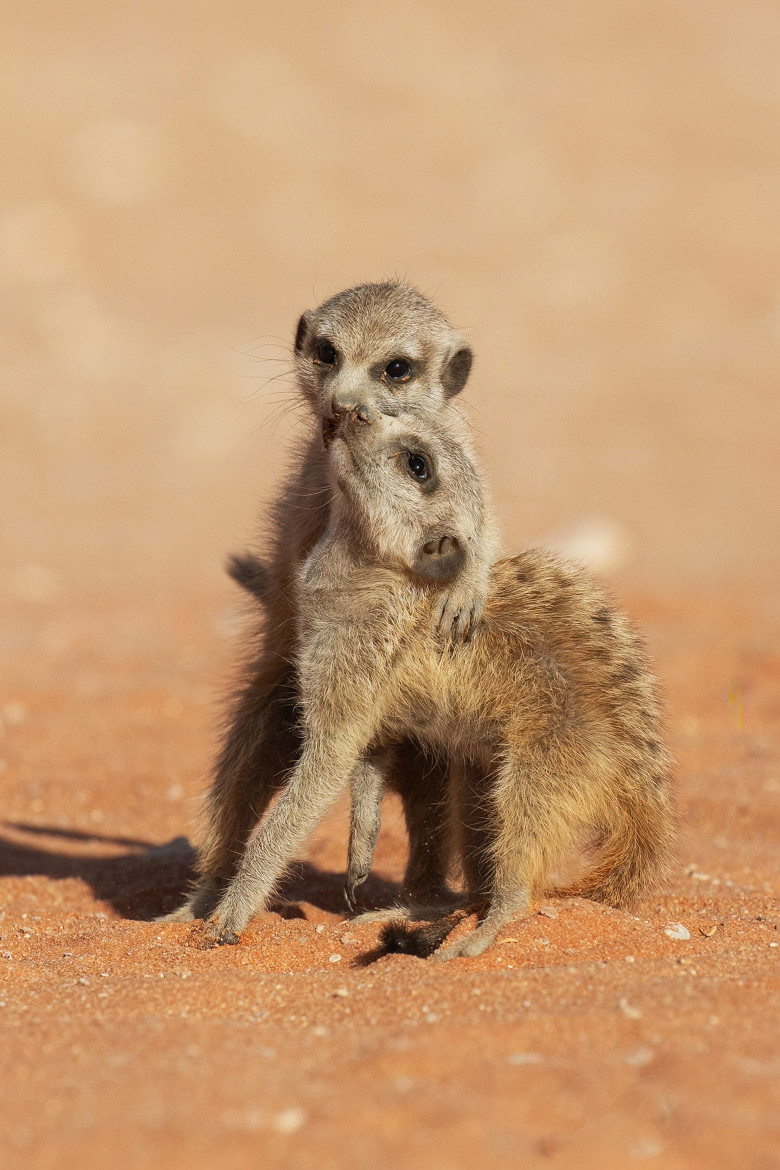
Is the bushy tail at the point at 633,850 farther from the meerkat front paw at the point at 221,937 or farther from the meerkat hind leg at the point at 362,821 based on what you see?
the meerkat front paw at the point at 221,937

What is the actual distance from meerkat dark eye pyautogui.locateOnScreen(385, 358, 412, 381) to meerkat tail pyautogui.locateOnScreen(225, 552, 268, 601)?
1.06 m

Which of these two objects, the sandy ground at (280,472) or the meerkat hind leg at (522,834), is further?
the meerkat hind leg at (522,834)

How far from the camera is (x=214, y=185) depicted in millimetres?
24375

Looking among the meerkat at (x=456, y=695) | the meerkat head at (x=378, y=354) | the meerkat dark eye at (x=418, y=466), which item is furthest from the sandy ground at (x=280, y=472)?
the meerkat dark eye at (x=418, y=466)

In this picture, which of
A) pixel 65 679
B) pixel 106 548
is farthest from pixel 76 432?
pixel 65 679

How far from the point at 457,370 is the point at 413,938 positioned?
2.08 m

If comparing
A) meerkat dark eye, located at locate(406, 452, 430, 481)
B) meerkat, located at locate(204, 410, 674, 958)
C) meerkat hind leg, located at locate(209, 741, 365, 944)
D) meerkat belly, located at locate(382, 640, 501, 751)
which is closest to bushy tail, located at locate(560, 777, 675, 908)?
meerkat, located at locate(204, 410, 674, 958)

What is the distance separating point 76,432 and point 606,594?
13.8m

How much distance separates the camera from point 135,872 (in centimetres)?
523

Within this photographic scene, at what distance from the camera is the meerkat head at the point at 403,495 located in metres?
3.88

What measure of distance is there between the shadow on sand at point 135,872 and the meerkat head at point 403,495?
53.6 inches

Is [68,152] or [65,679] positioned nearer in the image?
[65,679]

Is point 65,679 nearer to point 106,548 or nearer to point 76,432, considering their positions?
point 106,548

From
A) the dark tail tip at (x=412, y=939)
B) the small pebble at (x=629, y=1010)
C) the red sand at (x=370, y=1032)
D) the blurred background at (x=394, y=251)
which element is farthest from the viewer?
the blurred background at (x=394, y=251)
